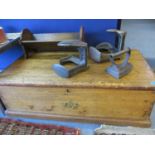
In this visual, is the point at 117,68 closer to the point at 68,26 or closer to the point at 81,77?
the point at 81,77

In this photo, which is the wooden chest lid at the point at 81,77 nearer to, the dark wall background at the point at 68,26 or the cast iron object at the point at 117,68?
the cast iron object at the point at 117,68

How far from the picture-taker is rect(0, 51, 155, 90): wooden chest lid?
28.7 inches

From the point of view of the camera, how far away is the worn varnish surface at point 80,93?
0.75m

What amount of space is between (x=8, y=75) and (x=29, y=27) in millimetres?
375

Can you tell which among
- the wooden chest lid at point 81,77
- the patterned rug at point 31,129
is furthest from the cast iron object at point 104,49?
the patterned rug at point 31,129

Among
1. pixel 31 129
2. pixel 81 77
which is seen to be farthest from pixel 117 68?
pixel 31 129

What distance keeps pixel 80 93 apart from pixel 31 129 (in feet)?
1.20

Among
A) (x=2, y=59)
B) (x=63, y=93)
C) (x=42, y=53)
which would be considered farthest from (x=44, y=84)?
(x=2, y=59)

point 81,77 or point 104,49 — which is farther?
point 104,49

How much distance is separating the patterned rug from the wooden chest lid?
27 cm

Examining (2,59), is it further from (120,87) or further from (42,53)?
(120,87)

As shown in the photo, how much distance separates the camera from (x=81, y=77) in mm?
782

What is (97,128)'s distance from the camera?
887 mm

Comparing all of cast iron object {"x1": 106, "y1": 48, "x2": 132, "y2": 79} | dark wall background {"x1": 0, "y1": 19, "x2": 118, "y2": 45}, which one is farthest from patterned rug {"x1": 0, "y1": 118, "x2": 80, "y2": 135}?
dark wall background {"x1": 0, "y1": 19, "x2": 118, "y2": 45}
